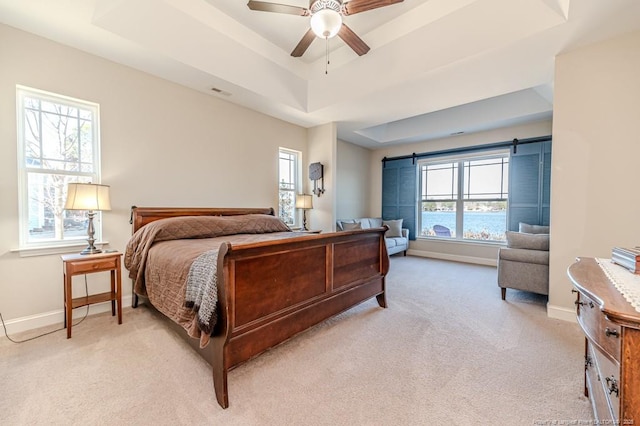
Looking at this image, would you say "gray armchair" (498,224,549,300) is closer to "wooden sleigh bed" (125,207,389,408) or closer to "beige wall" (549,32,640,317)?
"beige wall" (549,32,640,317)

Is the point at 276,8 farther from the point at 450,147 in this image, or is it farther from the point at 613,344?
the point at 450,147

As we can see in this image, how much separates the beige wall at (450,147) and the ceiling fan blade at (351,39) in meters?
3.89

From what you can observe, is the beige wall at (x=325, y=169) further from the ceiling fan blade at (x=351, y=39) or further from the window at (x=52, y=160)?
the window at (x=52, y=160)

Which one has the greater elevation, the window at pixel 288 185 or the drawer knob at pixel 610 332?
the window at pixel 288 185

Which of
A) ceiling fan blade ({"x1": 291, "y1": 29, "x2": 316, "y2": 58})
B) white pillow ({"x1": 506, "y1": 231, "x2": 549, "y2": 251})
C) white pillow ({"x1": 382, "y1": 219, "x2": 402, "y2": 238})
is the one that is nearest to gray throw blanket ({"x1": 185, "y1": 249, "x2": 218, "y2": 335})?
ceiling fan blade ({"x1": 291, "y1": 29, "x2": 316, "y2": 58})

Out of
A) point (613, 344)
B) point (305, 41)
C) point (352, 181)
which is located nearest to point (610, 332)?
point (613, 344)

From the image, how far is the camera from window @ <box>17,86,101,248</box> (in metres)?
2.53

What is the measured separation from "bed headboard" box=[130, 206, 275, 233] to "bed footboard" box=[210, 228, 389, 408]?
2132 mm

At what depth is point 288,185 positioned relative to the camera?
16.7 ft

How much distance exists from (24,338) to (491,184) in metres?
7.13

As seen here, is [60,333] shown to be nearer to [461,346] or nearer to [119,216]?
[119,216]

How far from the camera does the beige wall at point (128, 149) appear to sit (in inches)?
95.3

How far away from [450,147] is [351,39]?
13.6 feet

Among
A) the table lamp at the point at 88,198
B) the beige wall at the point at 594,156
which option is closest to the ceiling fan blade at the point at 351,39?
the beige wall at the point at 594,156
